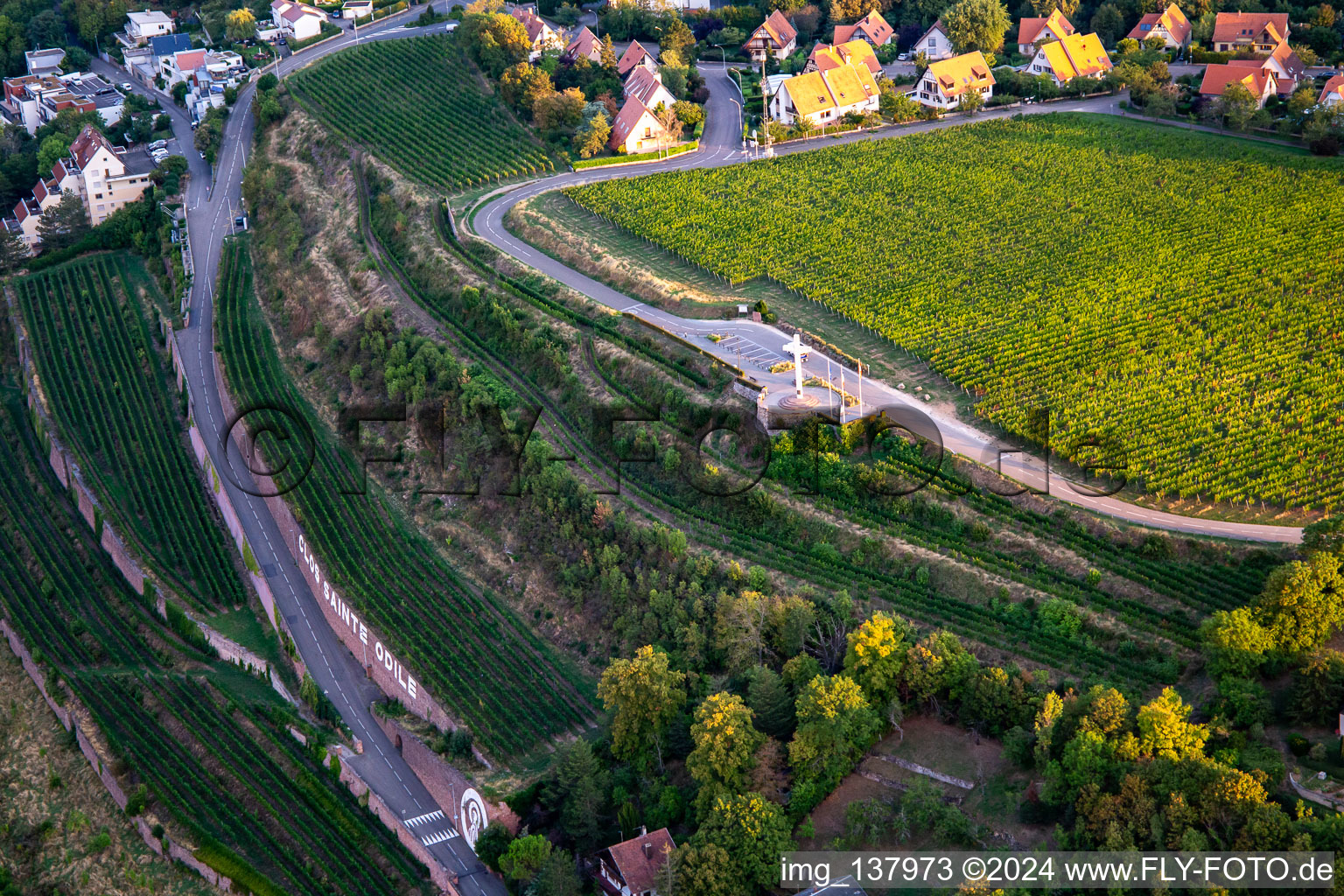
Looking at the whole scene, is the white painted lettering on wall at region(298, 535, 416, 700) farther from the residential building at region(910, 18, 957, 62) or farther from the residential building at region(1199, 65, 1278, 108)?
the residential building at region(1199, 65, 1278, 108)

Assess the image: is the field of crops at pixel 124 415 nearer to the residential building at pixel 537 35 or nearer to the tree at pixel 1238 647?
the residential building at pixel 537 35

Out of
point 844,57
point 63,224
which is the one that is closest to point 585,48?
point 844,57

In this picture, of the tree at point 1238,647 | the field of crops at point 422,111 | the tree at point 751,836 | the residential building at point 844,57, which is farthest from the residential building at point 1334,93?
the tree at point 751,836

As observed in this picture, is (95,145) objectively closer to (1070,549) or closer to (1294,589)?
(1070,549)

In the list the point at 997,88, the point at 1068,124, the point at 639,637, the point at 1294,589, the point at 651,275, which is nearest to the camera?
the point at 1294,589

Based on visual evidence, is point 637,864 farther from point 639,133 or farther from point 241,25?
point 241,25

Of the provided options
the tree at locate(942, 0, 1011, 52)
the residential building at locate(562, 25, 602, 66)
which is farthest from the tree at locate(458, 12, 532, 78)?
the tree at locate(942, 0, 1011, 52)

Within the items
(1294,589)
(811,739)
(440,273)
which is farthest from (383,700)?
(1294,589)
